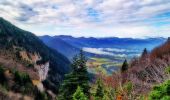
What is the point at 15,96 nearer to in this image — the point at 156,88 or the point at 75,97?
the point at 75,97

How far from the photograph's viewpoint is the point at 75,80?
37031 mm

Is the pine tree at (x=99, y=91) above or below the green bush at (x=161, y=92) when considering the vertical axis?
below

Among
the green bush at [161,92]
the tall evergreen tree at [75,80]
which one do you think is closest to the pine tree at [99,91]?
the tall evergreen tree at [75,80]

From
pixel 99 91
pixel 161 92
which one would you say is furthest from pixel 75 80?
pixel 161 92

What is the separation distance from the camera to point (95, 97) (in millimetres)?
37938

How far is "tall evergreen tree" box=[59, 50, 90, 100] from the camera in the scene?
37.0 metres

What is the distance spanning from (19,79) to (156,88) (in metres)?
137

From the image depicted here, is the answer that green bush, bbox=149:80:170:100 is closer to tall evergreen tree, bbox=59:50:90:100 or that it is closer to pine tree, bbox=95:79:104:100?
tall evergreen tree, bbox=59:50:90:100

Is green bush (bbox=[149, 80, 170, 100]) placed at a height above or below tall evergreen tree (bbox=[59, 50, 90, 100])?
above

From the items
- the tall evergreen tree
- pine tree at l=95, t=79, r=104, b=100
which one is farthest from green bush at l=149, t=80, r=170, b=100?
pine tree at l=95, t=79, r=104, b=100

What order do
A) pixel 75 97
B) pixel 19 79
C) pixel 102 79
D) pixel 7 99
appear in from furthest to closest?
pixel 19 79 → pixel 7 99 → pixel 102 79 → pixel 75 97

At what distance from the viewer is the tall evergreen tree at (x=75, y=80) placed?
121 feet

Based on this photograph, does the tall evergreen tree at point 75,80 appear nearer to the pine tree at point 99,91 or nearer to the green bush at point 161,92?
the pine tree at point 99,91

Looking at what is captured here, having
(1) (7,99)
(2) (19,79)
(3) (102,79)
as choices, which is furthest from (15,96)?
(3) (102,79)
